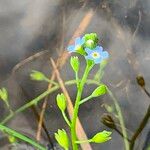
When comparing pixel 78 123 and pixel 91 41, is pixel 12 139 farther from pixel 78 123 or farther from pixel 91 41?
pixel 91 41

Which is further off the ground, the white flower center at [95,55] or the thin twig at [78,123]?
the white flower center at [95,55]

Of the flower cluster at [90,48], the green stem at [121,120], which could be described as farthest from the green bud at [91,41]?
the green stem at [121,120]

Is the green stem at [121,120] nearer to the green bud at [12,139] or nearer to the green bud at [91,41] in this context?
the green bud at [12,139]

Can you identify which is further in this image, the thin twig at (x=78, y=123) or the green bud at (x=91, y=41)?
the thin twig at (x=78, y=123)

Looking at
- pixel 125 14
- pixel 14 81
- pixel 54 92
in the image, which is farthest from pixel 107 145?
pixel 125 14

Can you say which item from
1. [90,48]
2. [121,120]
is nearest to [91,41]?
[90,48]

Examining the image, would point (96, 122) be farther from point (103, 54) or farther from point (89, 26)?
point (103, 54)
